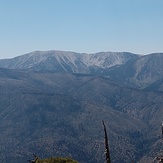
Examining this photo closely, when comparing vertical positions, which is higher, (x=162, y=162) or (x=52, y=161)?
(x=162, y=162)

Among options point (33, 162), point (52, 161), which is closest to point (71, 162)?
point (52, 161)

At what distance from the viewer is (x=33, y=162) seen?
57.6 ft

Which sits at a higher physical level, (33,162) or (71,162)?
(33,162)

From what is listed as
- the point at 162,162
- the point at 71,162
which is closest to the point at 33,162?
the point at 162,162

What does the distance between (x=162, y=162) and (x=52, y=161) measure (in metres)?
80.5

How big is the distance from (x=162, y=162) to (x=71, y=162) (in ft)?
248

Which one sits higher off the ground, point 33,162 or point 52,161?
point 33,162

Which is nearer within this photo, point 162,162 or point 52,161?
point 162,162

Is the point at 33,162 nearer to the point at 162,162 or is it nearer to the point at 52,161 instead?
the point at 162,162

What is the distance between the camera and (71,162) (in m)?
90.2

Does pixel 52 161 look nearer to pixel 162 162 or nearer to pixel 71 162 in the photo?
pixel 71 162

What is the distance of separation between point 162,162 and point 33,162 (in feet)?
19.7

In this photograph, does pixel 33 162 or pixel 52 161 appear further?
pixel 52 161

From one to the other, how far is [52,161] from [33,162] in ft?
259
